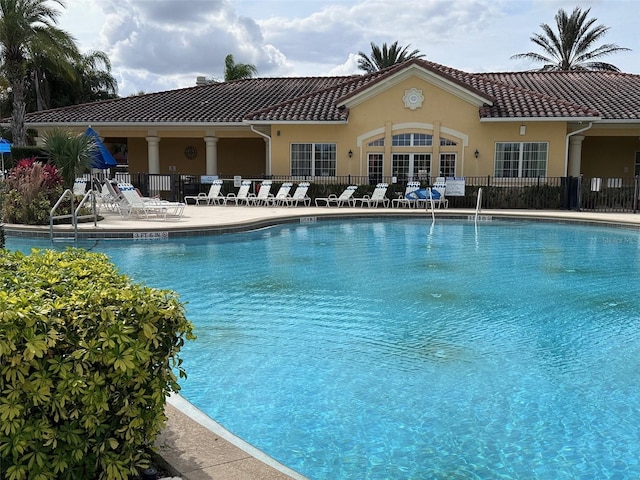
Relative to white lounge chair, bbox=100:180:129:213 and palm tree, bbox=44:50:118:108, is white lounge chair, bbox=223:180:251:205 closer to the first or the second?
white lounge chair, bbox=100:180:129:213

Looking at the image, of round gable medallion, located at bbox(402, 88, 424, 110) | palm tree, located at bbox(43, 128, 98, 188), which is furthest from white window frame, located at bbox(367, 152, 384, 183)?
palm tree, located at bbox(43, 128, 98, 188)

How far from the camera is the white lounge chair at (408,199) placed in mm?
22328

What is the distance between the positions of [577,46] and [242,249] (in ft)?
113

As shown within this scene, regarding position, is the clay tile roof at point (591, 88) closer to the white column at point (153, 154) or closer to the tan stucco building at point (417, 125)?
the tan stucco building at point (417, 125)

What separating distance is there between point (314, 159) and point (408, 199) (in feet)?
16.2

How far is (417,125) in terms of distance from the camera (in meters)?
24.2

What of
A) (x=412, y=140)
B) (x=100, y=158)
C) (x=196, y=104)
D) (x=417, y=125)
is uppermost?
(x=196, y=104)

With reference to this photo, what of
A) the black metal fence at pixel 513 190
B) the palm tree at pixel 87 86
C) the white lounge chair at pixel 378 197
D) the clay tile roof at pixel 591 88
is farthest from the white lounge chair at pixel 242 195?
the palm tree at pixel 87 86

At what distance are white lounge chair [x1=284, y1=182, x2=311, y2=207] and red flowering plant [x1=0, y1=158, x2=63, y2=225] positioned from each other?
9061 millimetres

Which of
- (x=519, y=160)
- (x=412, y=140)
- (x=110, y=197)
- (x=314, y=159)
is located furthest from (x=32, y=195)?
(x=519, y=160)

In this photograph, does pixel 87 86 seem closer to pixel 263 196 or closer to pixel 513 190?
pixel 263 196

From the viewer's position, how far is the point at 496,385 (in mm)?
5391

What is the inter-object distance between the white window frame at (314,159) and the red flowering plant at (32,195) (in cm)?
1113

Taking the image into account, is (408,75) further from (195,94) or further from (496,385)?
(496,385)
